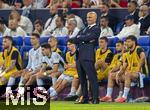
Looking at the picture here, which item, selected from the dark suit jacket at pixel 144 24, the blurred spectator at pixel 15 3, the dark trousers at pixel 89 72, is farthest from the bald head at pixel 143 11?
the blurred spectator at pixel 15 3

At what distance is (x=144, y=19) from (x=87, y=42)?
3.28 metres

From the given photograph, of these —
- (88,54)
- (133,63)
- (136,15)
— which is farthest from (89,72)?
(136,15)

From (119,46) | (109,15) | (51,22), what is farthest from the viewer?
(51,22)

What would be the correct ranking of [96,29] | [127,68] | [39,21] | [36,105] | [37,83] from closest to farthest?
[36,105]
[96,29]
[127,68]
[37,83]
[39,21]

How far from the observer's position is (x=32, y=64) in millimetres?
20062

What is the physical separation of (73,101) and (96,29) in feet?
8.75

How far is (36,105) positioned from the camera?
1505 centimetres

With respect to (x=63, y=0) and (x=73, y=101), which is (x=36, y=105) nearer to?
(x=73, y=101)

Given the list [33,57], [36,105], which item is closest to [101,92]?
[33,57]

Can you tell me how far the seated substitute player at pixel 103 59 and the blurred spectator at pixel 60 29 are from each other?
6.51 feet

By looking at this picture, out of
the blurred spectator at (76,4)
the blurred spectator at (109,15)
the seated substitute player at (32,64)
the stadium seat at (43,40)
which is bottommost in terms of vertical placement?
the seated substitute player at (32,64)

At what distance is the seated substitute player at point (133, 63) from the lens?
17.8 m

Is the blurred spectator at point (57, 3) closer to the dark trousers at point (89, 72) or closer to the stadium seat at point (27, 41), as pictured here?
the stadium seat at point (27, 41)

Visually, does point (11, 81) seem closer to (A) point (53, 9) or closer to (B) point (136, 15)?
(A) point (53, 9)
